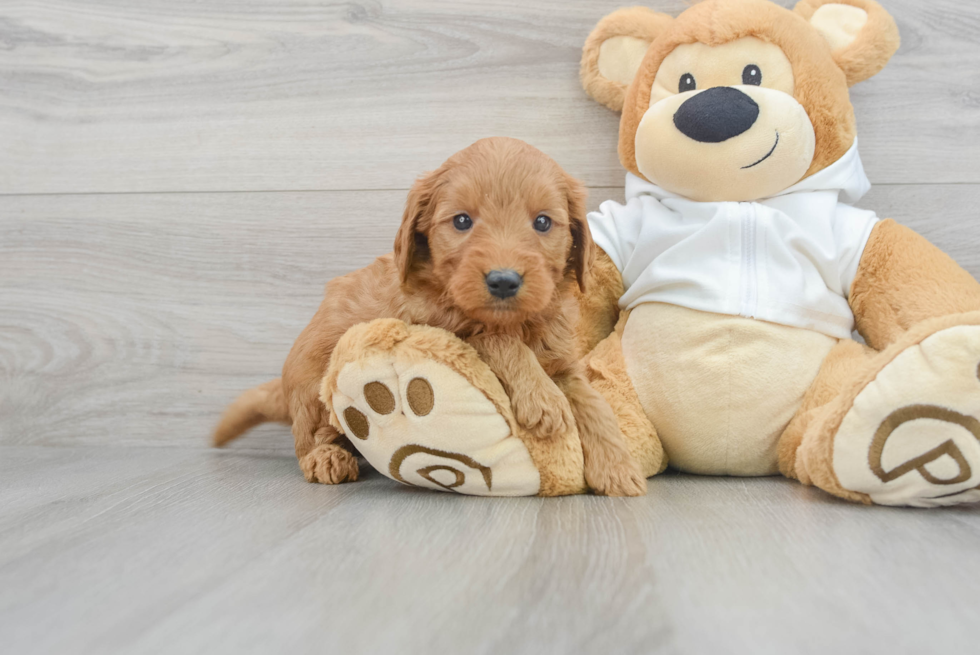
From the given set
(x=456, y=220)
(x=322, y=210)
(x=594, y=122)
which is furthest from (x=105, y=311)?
(x=594, y=122)

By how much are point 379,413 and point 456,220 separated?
0.28 meters

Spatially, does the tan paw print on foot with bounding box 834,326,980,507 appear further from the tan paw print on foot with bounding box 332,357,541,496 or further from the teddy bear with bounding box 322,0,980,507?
the tan paw print on foot with bounding box 332,357,541,496

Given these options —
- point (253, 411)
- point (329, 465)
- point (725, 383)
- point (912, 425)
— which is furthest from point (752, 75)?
point (253, 411)

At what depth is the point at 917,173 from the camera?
4.46 feet

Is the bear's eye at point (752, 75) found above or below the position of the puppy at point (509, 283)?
above

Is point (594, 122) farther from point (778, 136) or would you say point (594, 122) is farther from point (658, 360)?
point (658, 360)

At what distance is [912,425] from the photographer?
86 centimetres

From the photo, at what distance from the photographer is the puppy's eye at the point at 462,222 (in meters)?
0.93

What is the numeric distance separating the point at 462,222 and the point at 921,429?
64cm

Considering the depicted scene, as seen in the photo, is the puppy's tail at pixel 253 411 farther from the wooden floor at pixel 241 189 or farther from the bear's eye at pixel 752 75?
the bear's eye at pixel 752 75

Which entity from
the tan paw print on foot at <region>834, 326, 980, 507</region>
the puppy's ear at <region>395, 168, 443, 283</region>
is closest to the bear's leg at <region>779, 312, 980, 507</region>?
the tan paw print on foot at <region>834, 326, 980, 507</region>

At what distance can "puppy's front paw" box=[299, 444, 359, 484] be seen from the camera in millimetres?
1136

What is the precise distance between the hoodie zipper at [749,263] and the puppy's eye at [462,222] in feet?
1.53

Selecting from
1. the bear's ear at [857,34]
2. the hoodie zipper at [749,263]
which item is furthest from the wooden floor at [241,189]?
the hoodie zipper at [749,263]
